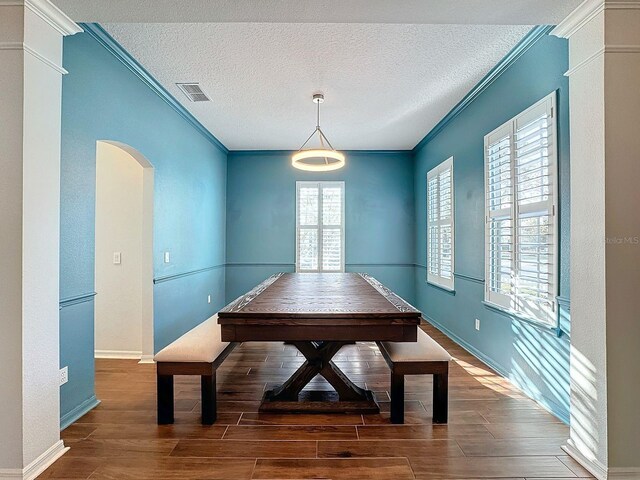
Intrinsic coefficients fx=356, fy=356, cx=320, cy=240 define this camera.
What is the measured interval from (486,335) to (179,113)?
4.07 meters

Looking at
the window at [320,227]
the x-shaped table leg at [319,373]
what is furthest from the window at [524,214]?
the window at [320,227]

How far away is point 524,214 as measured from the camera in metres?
2.79

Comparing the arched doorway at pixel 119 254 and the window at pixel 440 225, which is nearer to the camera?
the arched doorway at pixel 119 254

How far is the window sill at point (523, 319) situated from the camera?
2391 mm

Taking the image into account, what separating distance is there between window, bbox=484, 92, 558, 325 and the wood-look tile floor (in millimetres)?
788

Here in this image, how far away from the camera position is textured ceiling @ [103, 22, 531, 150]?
2.64m

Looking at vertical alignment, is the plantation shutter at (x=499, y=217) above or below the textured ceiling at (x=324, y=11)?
below

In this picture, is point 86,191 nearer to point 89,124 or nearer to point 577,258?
point 89,124

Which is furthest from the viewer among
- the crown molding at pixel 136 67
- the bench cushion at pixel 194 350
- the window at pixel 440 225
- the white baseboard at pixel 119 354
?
the window at pixel 440 225

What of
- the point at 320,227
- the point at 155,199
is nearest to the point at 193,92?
the point at 155,199

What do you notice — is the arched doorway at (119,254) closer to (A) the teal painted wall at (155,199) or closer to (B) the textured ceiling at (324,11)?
(A) the teal painted wall at (155,199)

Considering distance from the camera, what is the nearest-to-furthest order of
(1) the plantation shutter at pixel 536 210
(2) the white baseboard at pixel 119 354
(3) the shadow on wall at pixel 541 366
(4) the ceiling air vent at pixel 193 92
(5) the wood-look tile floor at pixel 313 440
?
(5) the wood-look tile floor at pixel 313 440 → (3) the shadow on wall at pixel 541 366 → (1) the plantation shutter at pixel 536 210 → (4) the ceiling air vent at pixel 193 92 → (2) the white baseboard at pixel 119 354

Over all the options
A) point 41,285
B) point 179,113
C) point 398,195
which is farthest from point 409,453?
point 398,195

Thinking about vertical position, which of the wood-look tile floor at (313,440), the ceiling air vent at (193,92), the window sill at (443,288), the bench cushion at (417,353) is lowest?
the wood-look tile floor at (313,440)
